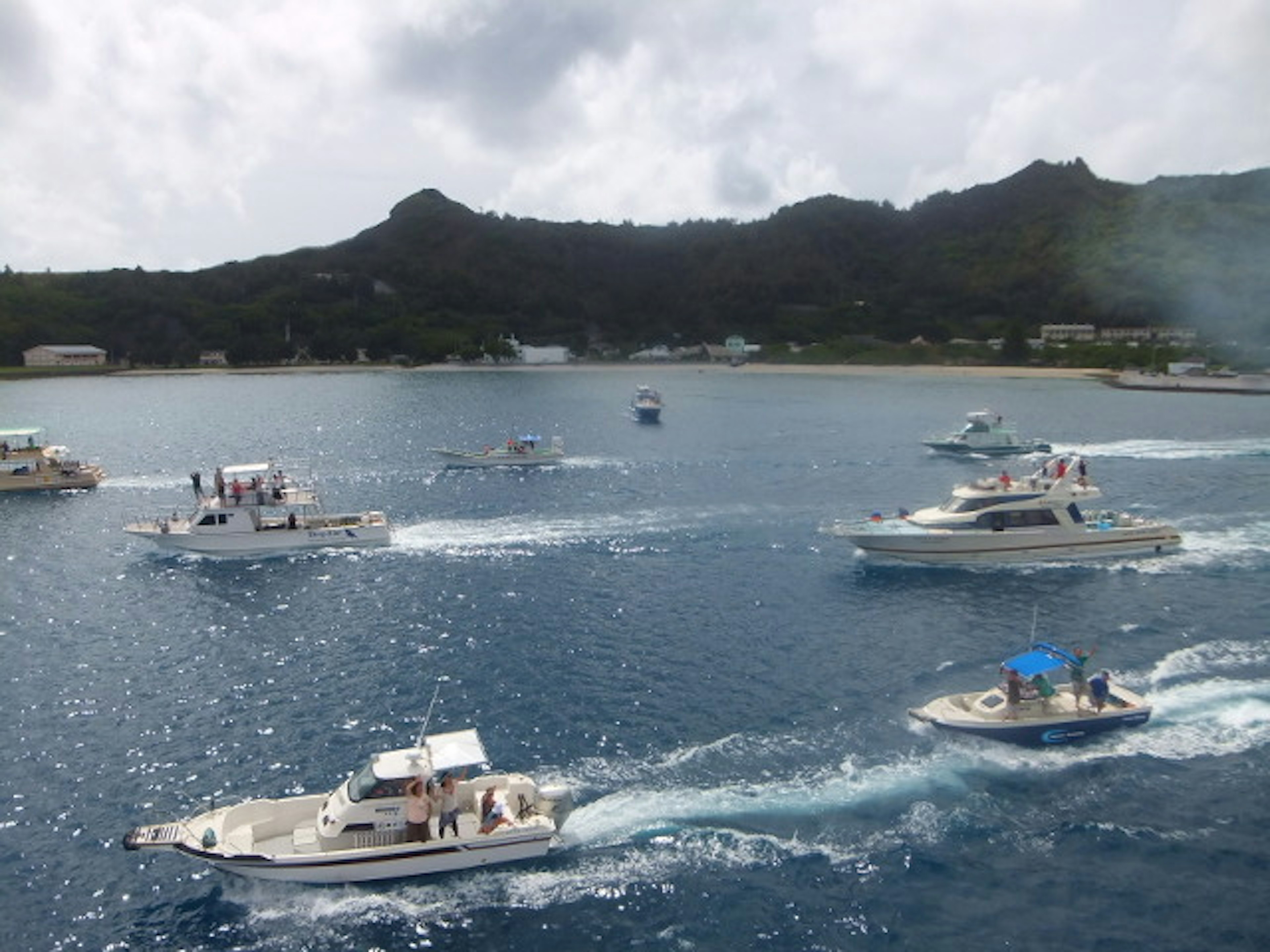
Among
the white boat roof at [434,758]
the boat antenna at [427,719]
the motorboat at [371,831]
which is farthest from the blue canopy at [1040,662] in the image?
the boat antenna at [427,719]

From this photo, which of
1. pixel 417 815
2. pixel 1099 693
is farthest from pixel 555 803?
pixel 1099 693

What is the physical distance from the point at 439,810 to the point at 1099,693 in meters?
25.0

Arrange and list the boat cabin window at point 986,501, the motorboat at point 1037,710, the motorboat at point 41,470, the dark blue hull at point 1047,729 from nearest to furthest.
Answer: the dark blue hull at point 1047,729 → the motorboat at point 1037,710 → the boat cabin window at point 986,501 → the motorboat at point 41,470

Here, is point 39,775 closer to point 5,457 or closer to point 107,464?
point 5,457

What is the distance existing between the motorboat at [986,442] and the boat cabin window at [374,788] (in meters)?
95.6

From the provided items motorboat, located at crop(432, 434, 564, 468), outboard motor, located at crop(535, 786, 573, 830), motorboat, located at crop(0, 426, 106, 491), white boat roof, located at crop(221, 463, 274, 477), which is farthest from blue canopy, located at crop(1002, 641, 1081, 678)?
motorboat, located at crop(0, 426, 106, 491)

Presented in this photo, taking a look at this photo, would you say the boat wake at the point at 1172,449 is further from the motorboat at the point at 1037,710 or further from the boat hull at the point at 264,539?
the boat hull at the point at 264,539

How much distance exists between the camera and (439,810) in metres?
31.3

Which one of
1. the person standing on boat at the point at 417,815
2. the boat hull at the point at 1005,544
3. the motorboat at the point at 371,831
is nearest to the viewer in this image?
the motorboat at the point at 371,831

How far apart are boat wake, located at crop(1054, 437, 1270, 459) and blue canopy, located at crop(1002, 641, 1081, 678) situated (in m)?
75.7

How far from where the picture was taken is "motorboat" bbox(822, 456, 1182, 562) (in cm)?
6419

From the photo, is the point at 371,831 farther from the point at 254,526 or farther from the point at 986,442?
the point at 986,442

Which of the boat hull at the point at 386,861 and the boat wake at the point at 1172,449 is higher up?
the boat wake at the point at 1172,449

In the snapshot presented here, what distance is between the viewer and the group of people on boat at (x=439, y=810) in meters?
30.4
